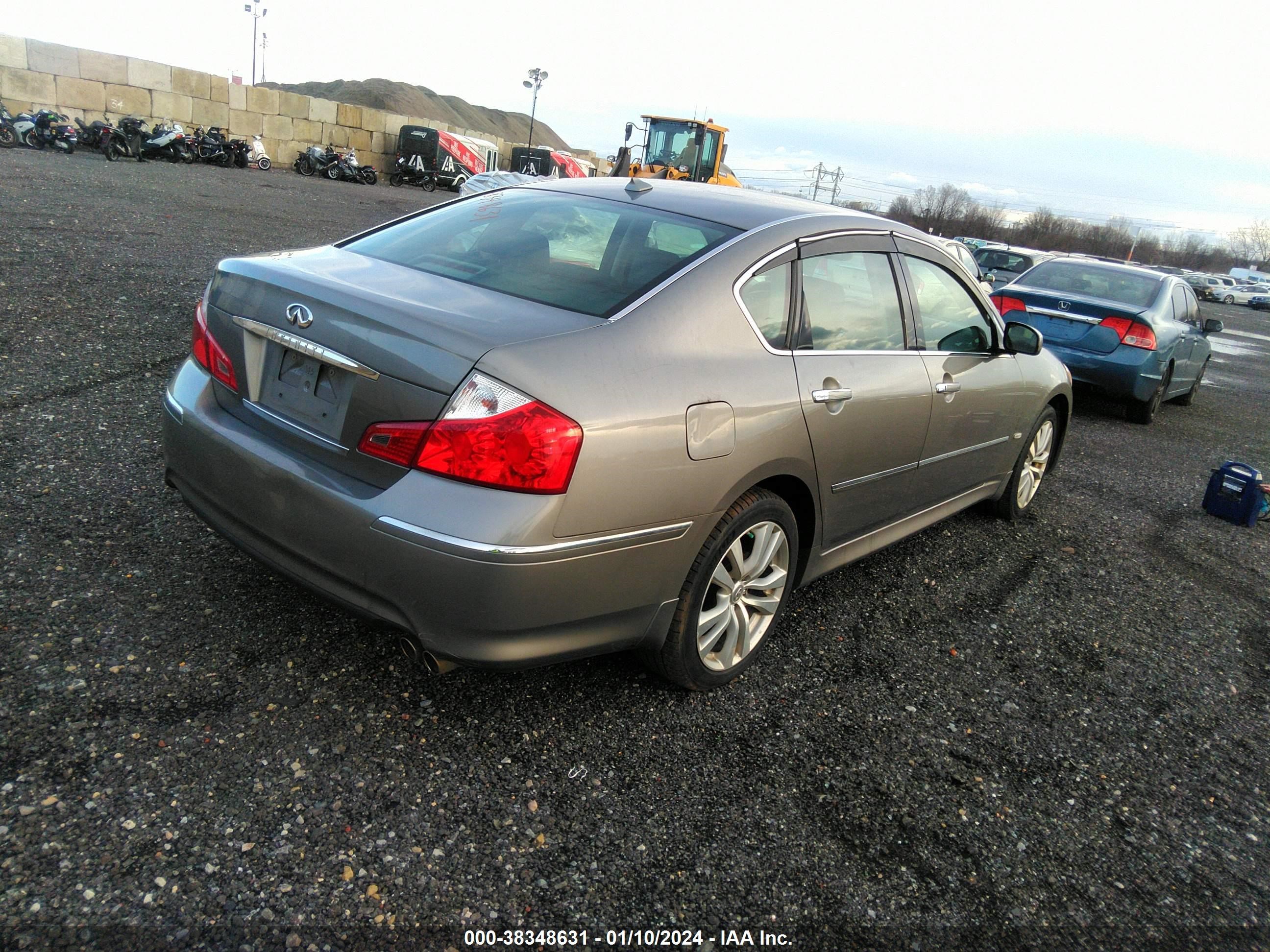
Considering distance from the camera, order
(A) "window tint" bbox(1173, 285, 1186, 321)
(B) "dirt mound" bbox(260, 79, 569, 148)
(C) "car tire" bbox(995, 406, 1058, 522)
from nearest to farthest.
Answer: (C) "car tire" bbox(995, 406, 1058, 522) < (A) "window tint" bbox(1173, 285, 1186, 321) < (B) "dirt mound" bbox(260, 79, 569, 148)

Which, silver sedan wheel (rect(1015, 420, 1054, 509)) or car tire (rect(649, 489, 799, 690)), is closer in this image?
car tire (rect(649, 489, 799, 690))

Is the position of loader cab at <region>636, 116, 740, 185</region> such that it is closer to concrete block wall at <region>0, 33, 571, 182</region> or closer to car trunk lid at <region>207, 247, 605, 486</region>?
concrete block wall at <region>0, 33, 571, 182</region>

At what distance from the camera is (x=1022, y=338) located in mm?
4578

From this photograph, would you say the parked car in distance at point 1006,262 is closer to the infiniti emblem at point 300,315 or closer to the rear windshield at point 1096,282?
the rear windshield at point 1096,282

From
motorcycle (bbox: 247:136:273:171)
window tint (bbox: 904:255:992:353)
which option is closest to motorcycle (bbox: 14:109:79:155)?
motorcycle (bbox: 247:136:273:171)

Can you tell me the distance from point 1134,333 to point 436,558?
333 inches

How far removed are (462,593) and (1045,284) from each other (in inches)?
347

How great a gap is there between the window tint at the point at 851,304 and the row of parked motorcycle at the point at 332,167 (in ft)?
101

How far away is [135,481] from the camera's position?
3906 millimetres

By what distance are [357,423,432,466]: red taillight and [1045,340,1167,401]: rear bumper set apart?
781 centimetres

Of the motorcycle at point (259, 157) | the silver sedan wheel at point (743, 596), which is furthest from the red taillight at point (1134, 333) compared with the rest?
the motorcycle at point (259, 157)

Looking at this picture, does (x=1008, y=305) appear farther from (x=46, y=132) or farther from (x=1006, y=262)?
(x=46, y=132)

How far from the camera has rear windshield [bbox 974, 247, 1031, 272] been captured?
55.2ft

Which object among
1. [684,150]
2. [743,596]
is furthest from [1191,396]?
[684,150]
